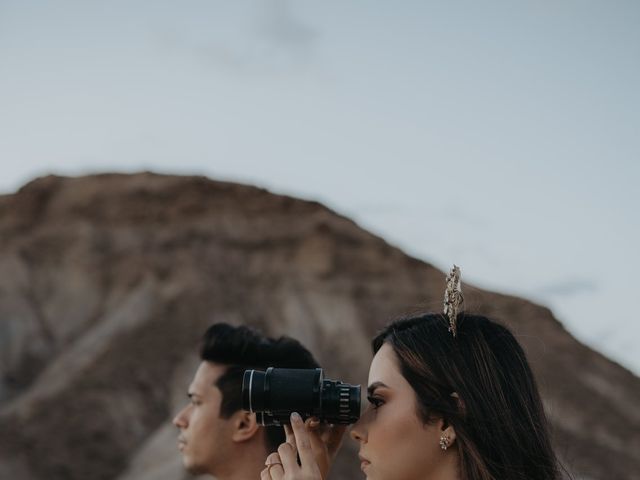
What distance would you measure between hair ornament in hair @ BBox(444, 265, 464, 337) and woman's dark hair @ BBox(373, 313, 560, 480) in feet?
0.09

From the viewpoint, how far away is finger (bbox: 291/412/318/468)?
Answer: 2771mm

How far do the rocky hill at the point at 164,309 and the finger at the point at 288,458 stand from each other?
61.8ft

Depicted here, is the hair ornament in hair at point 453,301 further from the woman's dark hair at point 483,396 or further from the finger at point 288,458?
the finger at point 288,458

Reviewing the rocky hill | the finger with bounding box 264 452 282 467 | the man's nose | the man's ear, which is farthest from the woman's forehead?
the rocky hill

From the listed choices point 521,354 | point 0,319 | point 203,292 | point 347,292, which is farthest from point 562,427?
point 521,354

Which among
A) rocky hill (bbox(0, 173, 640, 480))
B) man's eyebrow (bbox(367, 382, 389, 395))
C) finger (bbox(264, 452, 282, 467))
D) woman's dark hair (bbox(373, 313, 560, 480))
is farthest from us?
rocky hill (bbox(0, 173, 640, 480))

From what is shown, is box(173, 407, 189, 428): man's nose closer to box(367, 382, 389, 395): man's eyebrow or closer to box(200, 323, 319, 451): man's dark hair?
box(200, 323, 319, 451): man's dark hair

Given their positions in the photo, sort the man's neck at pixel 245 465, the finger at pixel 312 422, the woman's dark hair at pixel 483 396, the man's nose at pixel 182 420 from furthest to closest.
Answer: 1. the man's nose at pixel 182 420
2. the man's neck at pixel 245 465
3. the finger at pixel 312 422
4. the woman's dark hair at pixel 483 396

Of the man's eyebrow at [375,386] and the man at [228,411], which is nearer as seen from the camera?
the man's eyebrow at [375,386]

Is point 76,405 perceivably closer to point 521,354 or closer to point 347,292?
point 347,292

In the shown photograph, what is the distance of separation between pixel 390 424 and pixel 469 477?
24cm

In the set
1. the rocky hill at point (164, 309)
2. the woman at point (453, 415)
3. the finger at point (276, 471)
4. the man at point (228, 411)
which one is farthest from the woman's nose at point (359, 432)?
the rocky hill at point (164, 309)

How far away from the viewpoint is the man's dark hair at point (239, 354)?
14.0 ft

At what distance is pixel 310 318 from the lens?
27891 millimetres
